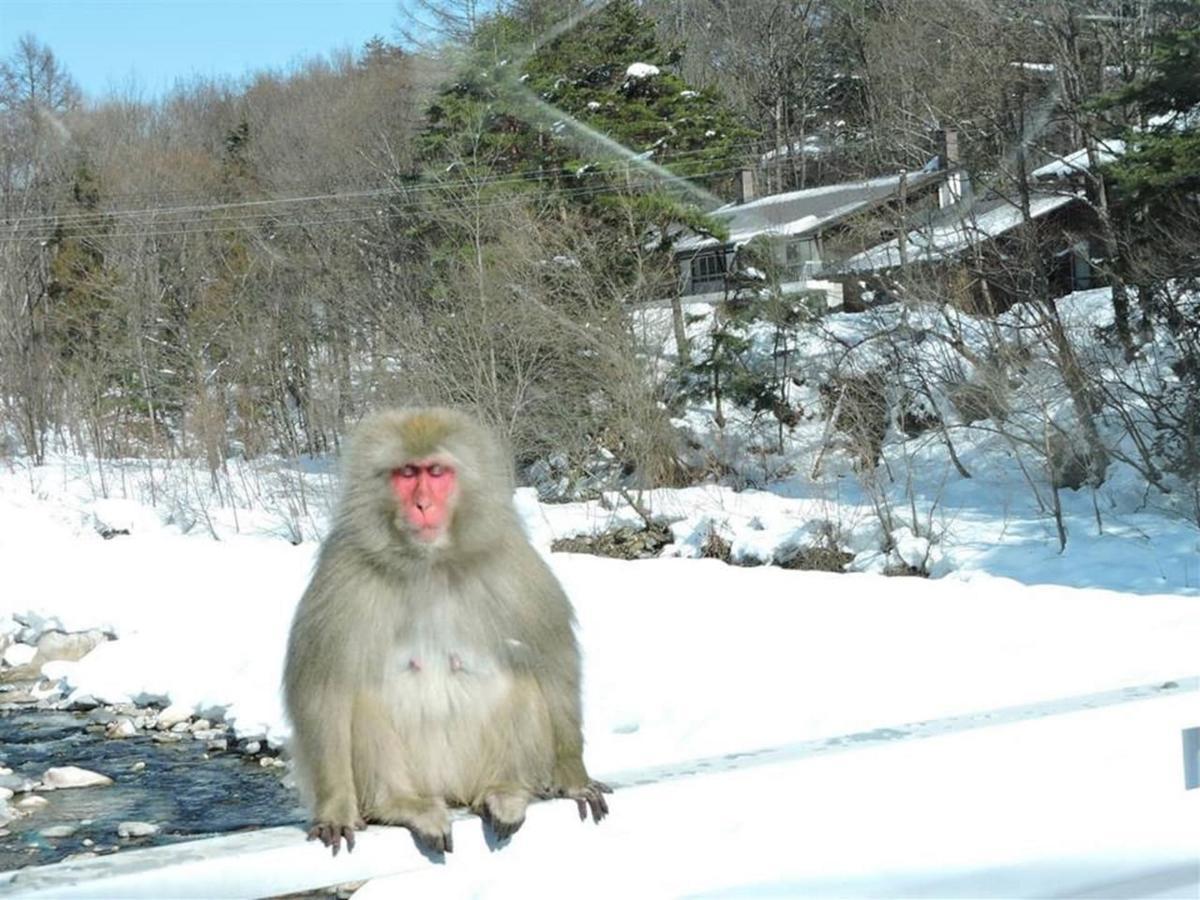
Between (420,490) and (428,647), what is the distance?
13.1 inches

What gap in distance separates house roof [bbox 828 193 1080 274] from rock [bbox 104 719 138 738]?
15.6 m

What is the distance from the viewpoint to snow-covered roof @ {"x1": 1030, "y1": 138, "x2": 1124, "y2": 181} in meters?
21.8

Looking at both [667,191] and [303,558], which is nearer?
[303,558]

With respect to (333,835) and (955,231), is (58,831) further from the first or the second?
(955,231)

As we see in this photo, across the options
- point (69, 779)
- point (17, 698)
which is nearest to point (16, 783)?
point (69, 779)

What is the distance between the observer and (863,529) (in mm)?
17812

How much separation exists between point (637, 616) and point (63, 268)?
2554cm

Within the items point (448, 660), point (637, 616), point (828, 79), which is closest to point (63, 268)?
Answer: point (828, 79)

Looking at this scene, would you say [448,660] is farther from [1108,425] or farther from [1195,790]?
[1108,425]

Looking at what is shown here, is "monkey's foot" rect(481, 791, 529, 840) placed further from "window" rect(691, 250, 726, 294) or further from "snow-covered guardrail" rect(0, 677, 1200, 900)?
"window" rect(691, 250, 726, 294)

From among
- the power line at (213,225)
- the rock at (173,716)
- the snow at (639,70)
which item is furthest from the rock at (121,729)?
the power line at (213,225)

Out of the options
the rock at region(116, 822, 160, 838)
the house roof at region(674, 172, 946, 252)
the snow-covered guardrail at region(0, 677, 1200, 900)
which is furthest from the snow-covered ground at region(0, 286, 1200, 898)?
the house roof at region(674, 172, 946, 252)

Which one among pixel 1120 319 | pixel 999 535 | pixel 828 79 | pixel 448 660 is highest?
pixel 828 79

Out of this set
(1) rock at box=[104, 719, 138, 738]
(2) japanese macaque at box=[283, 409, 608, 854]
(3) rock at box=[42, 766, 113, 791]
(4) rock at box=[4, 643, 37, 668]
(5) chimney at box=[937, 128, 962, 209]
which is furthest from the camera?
(5) chimney at box=[937, 128, 962, 209]
